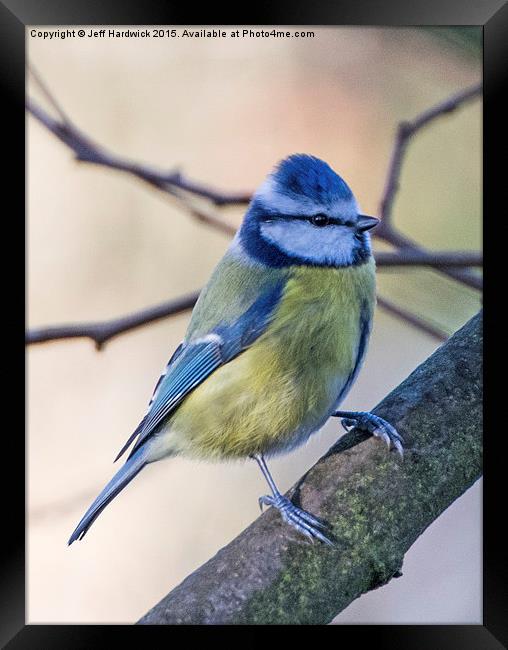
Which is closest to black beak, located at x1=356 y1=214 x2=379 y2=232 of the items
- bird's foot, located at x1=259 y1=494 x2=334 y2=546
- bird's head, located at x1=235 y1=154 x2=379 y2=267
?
bird's head, located at x1=235 y1=154 x2=379 y2=267

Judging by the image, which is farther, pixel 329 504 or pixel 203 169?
pixel 203 169

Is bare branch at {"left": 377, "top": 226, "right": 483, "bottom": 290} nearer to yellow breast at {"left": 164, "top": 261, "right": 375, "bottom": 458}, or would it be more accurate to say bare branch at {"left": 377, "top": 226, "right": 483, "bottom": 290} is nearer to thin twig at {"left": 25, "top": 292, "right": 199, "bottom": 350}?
yellow breast at {"left": 164, "top": 261, "right": 375, "bottom": 458}

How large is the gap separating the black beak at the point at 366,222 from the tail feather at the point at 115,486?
0.61m

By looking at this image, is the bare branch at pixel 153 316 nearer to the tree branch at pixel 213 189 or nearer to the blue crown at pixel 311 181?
the tree branch at pixel 213 189

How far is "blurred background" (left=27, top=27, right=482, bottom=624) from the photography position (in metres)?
1.42

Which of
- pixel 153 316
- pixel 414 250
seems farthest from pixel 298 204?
pixel 153 316

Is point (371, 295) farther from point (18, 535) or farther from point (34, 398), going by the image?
point (18, 535)

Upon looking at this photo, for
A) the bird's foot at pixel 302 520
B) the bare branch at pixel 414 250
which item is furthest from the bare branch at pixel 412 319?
the bird's foot at pixel 302 520

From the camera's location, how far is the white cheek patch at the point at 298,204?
1.38 meters

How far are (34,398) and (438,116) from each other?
3.27 ft

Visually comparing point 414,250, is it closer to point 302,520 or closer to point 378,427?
point 378,427

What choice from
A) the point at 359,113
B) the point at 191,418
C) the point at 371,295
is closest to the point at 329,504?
the point at 191,418

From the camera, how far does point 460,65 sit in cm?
142

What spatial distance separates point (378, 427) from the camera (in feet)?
4.13
